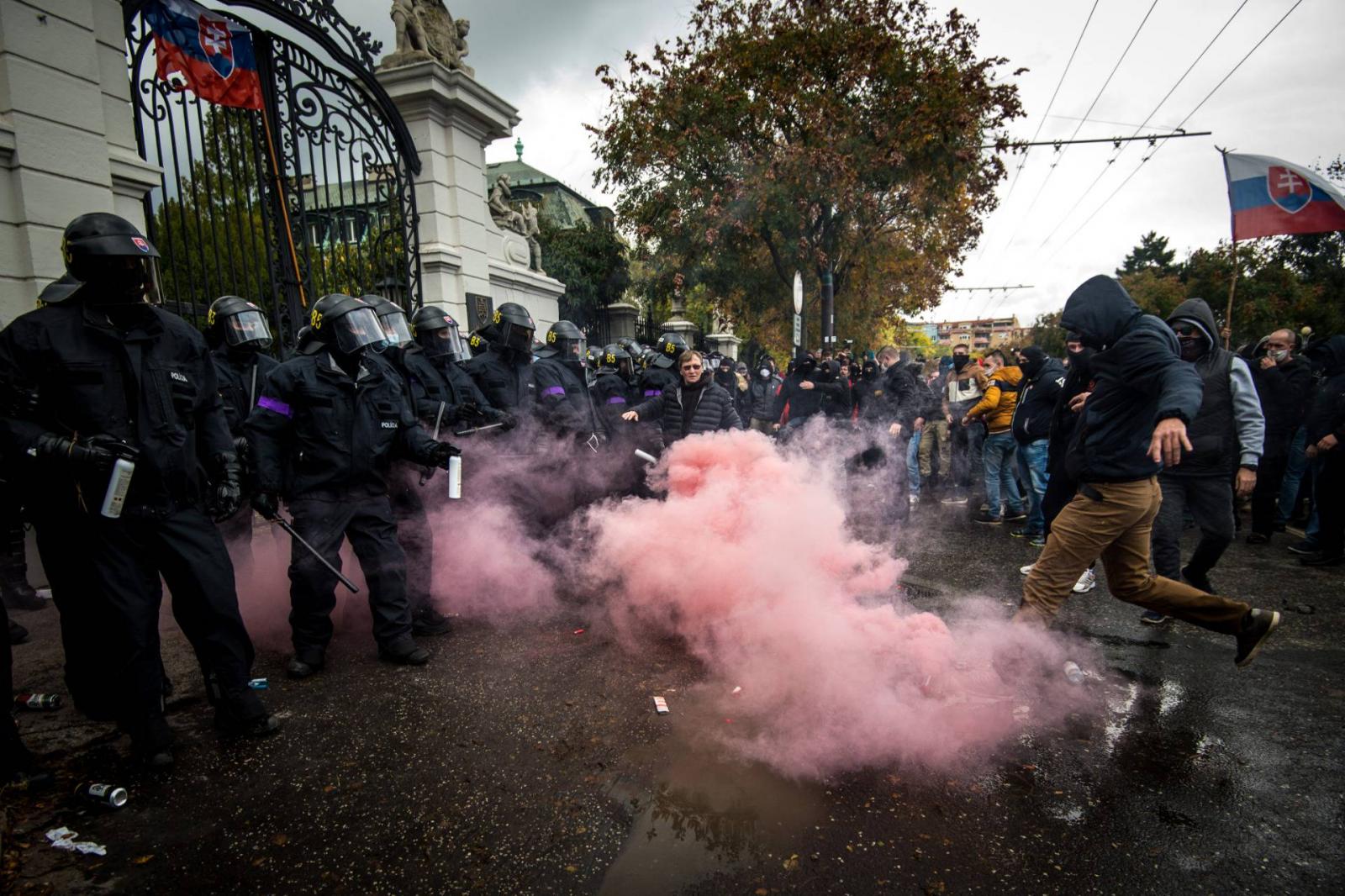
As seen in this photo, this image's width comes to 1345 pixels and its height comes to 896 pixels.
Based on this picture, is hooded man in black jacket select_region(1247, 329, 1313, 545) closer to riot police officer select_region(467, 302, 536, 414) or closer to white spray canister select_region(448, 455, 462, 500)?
riot police officer select_region(467, 302, 536, 414)

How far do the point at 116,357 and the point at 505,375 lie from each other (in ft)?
10.2

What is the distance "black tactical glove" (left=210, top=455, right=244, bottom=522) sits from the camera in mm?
3156

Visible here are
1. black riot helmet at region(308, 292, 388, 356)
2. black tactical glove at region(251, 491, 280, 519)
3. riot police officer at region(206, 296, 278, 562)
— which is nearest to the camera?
black tactical glove at region(251, 491, 280, 519)

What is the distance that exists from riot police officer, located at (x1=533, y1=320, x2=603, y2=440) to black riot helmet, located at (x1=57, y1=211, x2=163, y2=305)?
10.6 feet

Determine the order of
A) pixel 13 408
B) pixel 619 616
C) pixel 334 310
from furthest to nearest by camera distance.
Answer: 1. pixel 619 616
2. pixel 334 310
3. pixel 13 408

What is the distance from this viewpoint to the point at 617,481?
6.39 meters

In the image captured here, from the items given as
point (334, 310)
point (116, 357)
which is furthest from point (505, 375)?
point (116, 357)

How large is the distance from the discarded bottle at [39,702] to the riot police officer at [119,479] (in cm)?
41

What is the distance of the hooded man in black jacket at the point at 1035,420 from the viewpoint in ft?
19.8

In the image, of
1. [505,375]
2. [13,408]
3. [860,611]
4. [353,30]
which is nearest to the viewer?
[13,408]

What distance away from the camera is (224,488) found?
10.4ft

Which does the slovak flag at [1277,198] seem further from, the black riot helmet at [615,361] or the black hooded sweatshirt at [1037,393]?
the black riot helmet at [615,361]

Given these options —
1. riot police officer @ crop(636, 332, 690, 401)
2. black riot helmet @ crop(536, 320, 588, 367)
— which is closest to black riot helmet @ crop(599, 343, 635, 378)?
riot police officer @ crop(636, 332, 690, 401)

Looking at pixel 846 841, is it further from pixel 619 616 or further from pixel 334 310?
pixel 334 310
